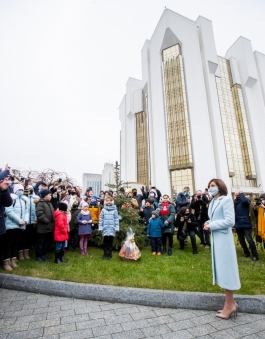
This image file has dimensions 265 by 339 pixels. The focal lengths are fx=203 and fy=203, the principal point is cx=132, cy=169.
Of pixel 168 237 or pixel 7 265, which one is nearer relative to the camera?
pixel 7 265

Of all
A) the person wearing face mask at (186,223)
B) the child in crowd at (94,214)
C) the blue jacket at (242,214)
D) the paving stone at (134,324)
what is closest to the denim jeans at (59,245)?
the child in crowd at (94,214)

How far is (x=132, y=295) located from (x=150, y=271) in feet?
4.59

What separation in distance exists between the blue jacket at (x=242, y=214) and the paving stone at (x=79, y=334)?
4967 millimetres

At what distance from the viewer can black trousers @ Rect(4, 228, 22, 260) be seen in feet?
16.1

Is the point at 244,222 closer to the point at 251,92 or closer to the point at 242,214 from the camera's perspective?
the point at 242,214

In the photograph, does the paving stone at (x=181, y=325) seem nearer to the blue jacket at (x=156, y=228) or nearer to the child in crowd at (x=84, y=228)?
the blue jacket at (x=156, y=228)

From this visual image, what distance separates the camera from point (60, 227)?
5.69 m

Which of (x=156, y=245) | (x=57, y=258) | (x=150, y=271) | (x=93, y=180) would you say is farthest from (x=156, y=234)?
(x=93, y=180)

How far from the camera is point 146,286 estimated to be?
3.94 m

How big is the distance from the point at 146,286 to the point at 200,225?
4.41 meters

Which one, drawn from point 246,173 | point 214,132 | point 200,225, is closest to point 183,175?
point 214,132

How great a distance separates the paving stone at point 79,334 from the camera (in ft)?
8.43

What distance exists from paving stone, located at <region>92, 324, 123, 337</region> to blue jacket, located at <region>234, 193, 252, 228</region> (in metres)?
4.60

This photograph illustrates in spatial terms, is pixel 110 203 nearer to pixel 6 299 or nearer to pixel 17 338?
pixel 6 299
